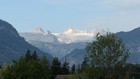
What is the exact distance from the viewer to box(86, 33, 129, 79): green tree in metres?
87.0

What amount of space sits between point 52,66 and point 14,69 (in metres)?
81.9

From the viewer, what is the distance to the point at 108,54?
3430 inches

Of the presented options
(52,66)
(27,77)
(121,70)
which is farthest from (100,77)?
(52,66)

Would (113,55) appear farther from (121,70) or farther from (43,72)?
(43,72)

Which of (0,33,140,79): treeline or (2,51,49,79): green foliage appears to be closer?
(0,33,140,79): treeline

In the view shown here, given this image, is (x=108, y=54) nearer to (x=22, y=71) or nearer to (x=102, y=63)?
(x=102, y=63)

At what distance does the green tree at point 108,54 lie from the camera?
87.0 meters

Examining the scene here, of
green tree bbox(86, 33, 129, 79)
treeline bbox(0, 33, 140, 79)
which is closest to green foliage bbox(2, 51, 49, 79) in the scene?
treeline bbox(0, 33, 140, 79)

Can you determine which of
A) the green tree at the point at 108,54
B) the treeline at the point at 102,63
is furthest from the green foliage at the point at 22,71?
the green tree at the point at 108,54

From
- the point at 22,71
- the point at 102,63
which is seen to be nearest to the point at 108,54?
the point at 102,63

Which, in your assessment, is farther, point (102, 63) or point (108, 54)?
point (102, 63)

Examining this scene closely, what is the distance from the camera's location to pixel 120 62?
88.4 metres

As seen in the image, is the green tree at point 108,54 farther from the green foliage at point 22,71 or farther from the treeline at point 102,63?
the green foliage at point 22,71

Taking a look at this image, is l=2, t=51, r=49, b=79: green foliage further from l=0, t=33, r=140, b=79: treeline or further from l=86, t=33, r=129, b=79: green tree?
l=86, t=33, r=129, b=79: green tree
